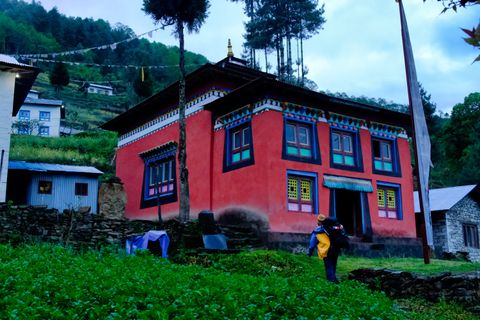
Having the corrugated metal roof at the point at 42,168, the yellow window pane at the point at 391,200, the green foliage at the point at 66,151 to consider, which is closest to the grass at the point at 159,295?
the yellow window pane at the point at 391,200

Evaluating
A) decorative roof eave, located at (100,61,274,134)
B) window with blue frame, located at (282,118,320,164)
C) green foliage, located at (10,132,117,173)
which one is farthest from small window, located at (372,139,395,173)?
green foliage, located at (10,132,117,173)

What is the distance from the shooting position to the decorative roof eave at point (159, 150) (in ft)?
79.6

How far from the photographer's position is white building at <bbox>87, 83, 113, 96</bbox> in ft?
305

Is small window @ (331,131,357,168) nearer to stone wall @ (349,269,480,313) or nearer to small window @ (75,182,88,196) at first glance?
stone wall @ (349,269,480,313)

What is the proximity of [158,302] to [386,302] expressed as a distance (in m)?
4.97

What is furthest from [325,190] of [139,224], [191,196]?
[139,224]

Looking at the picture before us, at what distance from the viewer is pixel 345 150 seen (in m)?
22.1

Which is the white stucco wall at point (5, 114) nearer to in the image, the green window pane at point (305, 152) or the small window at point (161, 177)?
the small window at point (161, 177)

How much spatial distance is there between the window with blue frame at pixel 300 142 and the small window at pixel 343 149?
3.84 feet

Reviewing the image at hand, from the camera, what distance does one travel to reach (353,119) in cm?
2236

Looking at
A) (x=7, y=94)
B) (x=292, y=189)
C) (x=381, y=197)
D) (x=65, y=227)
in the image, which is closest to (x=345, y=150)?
(x=381, y=197)

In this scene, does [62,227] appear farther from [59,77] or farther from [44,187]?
[59,77]

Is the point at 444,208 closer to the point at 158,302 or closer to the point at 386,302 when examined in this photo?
the point at 386,302

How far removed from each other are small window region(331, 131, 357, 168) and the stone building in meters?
8.34
